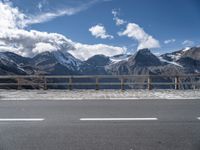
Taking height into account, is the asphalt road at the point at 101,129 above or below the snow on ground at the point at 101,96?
below

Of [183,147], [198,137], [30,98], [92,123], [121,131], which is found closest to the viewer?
[183,147]

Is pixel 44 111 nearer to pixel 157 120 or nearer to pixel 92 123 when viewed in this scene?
pixel 92 123

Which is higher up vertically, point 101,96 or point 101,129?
point 101,96

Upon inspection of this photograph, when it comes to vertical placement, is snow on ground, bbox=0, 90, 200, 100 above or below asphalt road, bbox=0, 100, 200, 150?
above

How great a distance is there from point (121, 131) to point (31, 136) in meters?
2.42

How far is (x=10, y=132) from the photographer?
7.93m

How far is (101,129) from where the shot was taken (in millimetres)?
8172

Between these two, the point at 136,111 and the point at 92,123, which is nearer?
the point at 92,123

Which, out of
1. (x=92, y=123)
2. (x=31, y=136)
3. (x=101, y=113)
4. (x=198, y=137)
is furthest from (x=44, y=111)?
(x=198, y=137)

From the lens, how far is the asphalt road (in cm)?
668

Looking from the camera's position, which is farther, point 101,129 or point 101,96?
point 101,96

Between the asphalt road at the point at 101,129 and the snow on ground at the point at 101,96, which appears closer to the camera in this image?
the asphalt road at the point at 101,129

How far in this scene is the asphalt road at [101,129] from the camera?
6683 mm

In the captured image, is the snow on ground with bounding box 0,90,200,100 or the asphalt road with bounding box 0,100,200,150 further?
the snow on ground with bounding box 0,90,200,100
